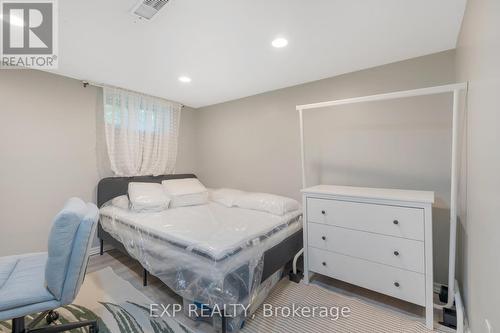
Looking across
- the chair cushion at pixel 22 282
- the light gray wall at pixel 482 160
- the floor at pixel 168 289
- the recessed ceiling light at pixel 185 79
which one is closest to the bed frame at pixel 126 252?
the floor at pixel 168 289

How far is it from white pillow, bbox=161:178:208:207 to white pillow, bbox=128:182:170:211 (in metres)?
0.10

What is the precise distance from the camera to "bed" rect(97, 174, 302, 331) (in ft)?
4.80

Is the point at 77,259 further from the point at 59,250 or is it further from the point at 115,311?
the point at 115,311

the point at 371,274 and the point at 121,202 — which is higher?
the point at 121,202

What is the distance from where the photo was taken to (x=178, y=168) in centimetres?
368

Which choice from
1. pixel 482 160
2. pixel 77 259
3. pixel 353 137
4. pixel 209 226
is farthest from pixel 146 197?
pixel 482 160

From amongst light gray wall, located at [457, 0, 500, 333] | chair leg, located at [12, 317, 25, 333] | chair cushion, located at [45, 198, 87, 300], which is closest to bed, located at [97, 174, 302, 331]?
chair cushion, located at [45, 198, 87, 300]

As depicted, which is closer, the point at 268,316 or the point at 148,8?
the point at 148,8

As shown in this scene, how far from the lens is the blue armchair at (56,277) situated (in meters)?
1.17

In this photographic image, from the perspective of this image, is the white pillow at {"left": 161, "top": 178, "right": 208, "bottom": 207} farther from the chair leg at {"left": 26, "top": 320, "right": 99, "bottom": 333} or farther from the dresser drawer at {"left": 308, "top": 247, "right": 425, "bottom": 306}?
the dresser drawer at {"left": 308, "top": 247, "right": 425, "bottom": 306}

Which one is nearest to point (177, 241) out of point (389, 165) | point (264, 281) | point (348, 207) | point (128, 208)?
point (264, 281)

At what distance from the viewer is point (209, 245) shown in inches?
60.6

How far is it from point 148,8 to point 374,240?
2299 mm

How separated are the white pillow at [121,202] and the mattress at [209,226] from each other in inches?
1.7
